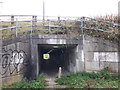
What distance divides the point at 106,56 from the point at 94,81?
2.00 metres

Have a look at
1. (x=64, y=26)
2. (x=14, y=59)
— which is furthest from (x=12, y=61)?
(x=64, y=26)

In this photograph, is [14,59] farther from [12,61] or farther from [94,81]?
[94,81]

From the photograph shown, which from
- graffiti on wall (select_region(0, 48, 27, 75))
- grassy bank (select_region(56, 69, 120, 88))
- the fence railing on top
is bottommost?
grassy bank (select_region(56, 69, 120, 88))

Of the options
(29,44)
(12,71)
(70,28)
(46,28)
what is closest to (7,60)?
(12,71)

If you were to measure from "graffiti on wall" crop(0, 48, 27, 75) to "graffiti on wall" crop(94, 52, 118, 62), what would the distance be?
4502 mm

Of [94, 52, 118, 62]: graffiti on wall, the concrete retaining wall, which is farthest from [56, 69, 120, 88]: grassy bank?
the concrete retaining wall

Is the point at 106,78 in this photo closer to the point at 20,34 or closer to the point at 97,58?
the point at 97,58

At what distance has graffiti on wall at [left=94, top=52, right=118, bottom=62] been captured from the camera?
753 centimetres

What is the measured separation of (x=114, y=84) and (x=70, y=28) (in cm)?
462

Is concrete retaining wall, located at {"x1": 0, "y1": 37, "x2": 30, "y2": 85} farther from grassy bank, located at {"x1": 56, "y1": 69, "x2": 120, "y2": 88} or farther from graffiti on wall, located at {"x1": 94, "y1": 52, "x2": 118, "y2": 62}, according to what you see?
graffiti on wall, located at {"x1": 94, "y1": 52, "x2": 118, "y2": 62}

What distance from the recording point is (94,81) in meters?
6.46

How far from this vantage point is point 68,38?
805cm

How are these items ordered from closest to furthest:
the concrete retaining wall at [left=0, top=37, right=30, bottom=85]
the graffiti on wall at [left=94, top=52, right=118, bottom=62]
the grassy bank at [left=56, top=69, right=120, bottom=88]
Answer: the grassy bank at [left=56, top=69, right=120, bottom=88] < the concrete retaining wall at [left=0, top=37, right=30, bottom=85] < the graffiti on wall at [left=94, top=52, right=118, bottom=62]

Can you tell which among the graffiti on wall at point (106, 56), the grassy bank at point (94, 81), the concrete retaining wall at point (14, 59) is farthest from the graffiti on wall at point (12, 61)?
the graffiti on wall at point (106, 56)
